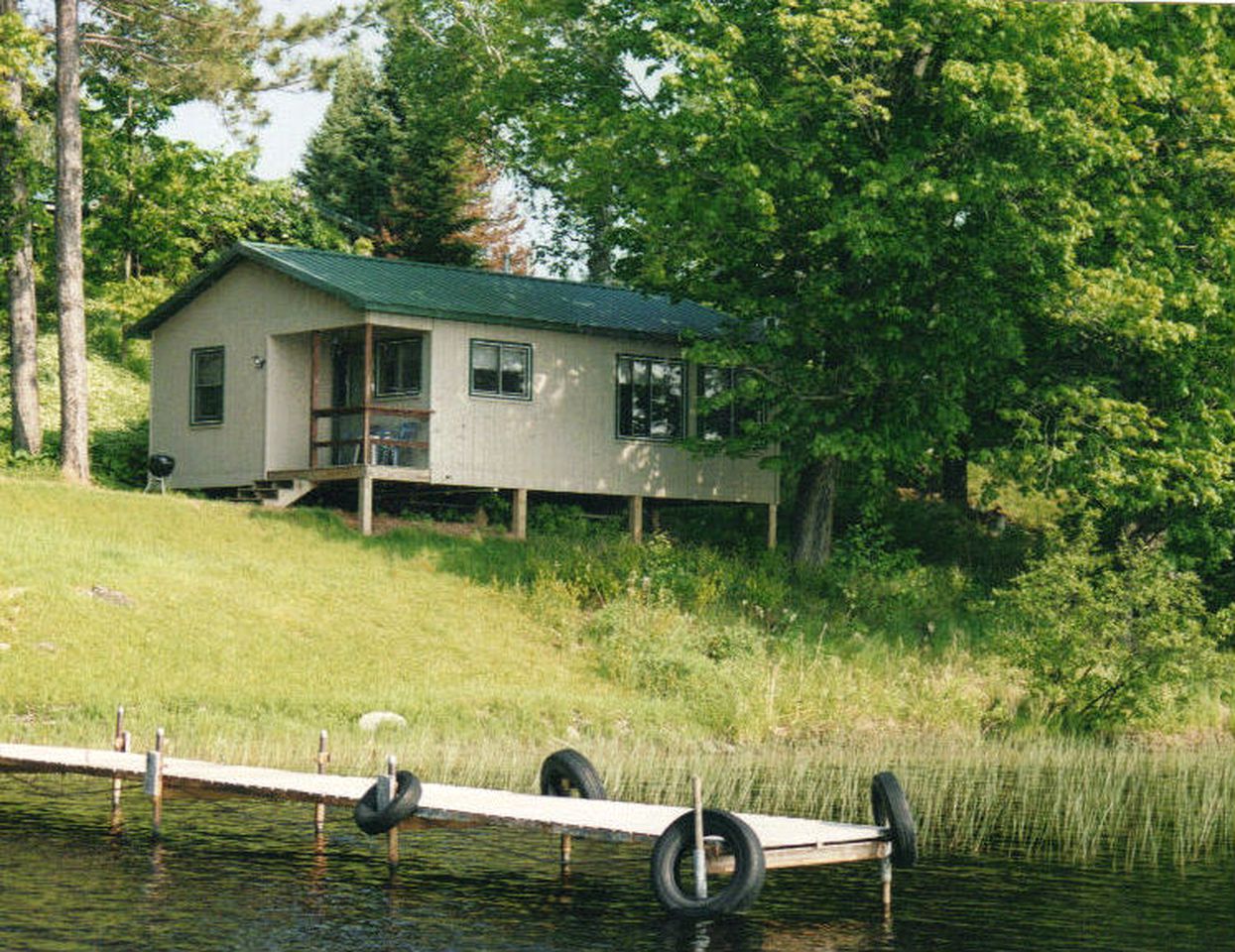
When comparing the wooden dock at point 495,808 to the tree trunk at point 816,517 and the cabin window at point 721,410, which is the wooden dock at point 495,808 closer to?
the tree trunk at point 816,517

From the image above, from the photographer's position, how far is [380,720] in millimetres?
25062

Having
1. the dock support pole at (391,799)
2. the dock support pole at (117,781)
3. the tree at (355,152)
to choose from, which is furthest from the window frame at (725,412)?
the dock support pole at (391,799)

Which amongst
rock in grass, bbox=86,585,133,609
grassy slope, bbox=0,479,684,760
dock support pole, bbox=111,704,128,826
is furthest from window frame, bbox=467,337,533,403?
dock support pole, bbox=111,704,128,826

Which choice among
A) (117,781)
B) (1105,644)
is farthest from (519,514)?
(117,781)

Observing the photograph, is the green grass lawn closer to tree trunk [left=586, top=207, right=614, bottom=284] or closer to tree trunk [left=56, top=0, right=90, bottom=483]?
tree trunk [left=56, top=0, right=90, bottom=483]

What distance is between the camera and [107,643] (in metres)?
26.8

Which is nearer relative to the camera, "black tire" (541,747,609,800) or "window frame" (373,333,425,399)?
"black tire" (541,747,609,800)

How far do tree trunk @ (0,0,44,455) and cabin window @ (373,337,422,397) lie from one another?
25.4 feet

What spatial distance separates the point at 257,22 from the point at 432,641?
16201 millimetres

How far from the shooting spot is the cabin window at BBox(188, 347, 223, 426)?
39.4 metres

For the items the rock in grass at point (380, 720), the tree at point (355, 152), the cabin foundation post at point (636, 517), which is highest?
the tree at point (355, 152)

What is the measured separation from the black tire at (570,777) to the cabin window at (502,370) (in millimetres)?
18331

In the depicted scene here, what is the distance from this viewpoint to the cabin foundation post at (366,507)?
35.0 metres

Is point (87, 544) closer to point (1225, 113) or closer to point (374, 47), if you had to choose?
point (1225, 113)
